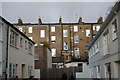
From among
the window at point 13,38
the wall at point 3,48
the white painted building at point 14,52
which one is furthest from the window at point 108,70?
the window at point 13,38

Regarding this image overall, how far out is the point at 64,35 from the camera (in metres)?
48.1

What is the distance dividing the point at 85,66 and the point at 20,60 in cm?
1358

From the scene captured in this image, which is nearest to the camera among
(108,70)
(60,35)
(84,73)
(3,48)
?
(3,48)

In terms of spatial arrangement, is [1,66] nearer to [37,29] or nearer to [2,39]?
[2,39]

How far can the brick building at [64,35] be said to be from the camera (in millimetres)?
47419

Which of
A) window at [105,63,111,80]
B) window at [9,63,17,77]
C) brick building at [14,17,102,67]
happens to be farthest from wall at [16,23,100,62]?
window at [105,63,111,80]

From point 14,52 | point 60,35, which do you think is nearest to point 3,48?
point 14,52

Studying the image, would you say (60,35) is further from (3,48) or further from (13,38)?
(3,48)

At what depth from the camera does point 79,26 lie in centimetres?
4791

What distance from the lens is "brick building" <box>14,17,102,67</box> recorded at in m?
47.4

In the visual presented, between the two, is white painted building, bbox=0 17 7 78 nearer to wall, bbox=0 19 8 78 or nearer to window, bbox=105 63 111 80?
wall, bbox=0 19 8 78

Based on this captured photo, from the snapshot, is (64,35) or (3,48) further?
(64,35)

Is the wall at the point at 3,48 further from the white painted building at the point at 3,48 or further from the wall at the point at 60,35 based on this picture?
the wall at the point at 60,35

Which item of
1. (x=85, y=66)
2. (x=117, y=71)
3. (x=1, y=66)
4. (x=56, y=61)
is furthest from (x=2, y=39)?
(x=56, y=61)
